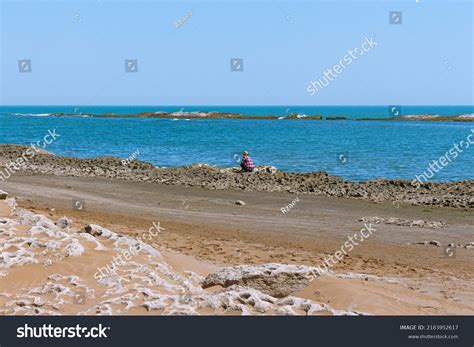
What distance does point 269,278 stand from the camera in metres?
9.64

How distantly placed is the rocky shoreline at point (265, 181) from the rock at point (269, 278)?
14125 millimetres

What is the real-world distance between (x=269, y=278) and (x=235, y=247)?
549 centimetres

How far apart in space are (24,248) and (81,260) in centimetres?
110

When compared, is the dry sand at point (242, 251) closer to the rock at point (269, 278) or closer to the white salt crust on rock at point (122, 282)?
the white salt crust on rock at point (122, 282)
